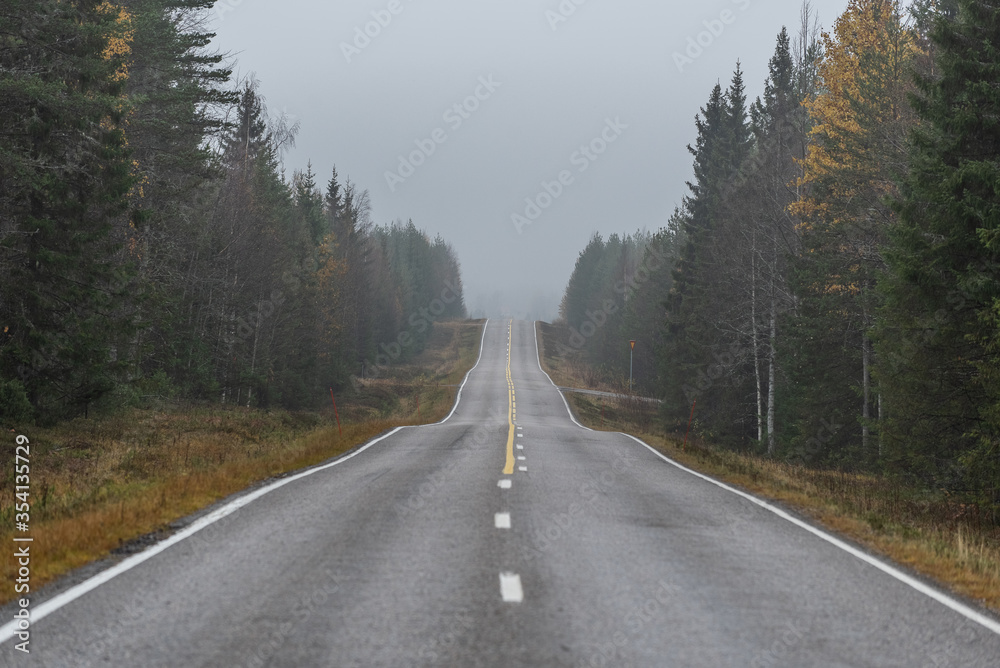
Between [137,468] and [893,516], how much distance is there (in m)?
13.4

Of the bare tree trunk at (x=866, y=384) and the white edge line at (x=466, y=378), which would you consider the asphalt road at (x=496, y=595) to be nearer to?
the bare tree trunk at (x=866, y=384)

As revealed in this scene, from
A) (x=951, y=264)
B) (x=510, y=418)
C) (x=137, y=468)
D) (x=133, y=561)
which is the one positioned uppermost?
(x=951, y=264)

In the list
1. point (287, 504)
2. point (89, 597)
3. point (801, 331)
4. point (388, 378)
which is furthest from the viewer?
point (388, 378)

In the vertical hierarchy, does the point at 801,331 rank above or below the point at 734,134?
below

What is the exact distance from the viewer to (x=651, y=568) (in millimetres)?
6695

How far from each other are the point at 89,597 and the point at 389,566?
2.26m

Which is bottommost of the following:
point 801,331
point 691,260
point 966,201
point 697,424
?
point 697,424

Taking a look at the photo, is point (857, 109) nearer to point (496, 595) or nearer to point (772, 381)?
point (772, 381)

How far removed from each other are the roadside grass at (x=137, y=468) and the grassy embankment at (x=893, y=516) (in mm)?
7774

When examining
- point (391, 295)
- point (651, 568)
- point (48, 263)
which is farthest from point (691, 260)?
point (391, 295)

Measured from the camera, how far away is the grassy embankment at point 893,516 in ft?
24.7

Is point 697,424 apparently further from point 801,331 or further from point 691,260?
point 801,331

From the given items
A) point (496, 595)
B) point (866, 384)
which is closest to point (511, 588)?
point (496, 595)

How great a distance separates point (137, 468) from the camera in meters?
14.7
